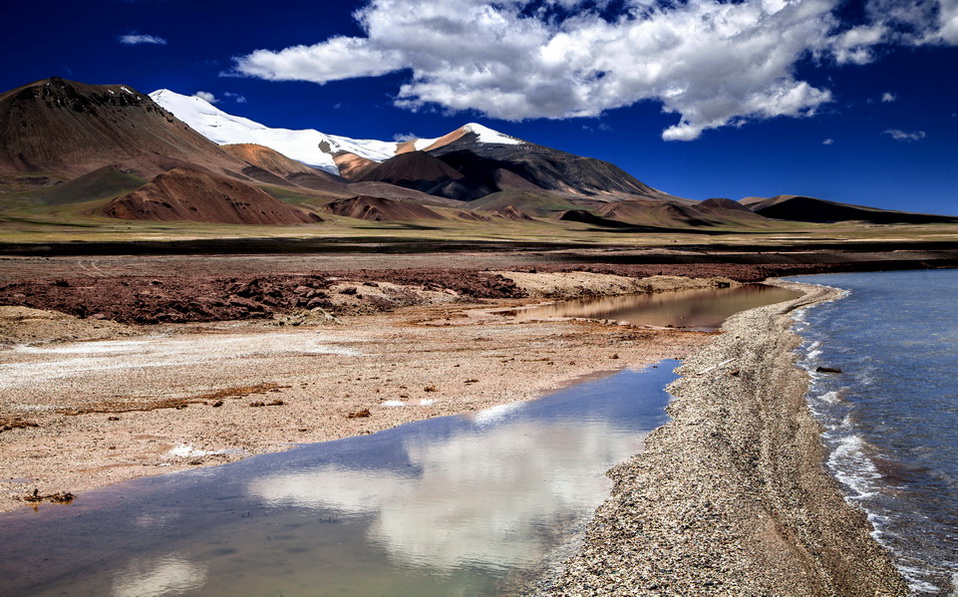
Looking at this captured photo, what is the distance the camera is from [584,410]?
15992mm

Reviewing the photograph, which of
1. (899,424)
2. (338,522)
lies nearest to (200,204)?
(899,424)

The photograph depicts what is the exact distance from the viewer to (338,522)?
9.48m

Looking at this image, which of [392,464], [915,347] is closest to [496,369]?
[392,464]

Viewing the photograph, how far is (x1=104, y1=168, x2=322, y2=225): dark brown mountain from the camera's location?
15088 centimetres

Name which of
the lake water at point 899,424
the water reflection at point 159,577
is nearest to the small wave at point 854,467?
the lake water at point 899,424

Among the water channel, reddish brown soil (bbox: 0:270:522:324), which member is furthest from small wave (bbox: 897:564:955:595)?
reddish brown soil (bbox: 0:270:522:324)

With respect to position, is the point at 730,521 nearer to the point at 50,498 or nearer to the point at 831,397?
the point at 50,498

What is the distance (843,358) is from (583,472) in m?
15.8

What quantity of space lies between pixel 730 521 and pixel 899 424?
8.06m

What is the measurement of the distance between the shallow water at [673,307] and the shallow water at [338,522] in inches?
855

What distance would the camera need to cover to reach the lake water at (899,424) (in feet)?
29.6

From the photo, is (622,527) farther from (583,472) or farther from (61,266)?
(61,266)

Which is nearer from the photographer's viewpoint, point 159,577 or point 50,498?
point 159,577

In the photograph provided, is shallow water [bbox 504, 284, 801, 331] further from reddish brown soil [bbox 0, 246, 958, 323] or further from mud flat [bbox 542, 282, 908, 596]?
mud flat [bbox 542, 282, 908, 596]
